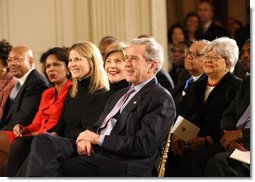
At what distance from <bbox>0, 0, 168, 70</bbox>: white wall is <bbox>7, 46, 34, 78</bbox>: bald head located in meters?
0.57

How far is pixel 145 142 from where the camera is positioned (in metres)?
3.40

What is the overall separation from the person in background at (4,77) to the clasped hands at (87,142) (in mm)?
1751

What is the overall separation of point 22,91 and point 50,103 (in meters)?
0.44

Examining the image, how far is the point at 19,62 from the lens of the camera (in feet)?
17.0

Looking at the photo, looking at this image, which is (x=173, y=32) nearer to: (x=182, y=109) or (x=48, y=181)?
(x=182, y=109)

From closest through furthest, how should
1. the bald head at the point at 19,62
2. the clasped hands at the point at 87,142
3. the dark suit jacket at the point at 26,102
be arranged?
the clasped hands at the point at 87,142 < the dark suit jacket at the point at 26,102 < the bald head at the point at 19,62

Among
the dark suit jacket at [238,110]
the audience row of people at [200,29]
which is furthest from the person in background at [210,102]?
the audience row of people at [200,29]

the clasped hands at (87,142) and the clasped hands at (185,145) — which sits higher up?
the clasped hands at (87,142)

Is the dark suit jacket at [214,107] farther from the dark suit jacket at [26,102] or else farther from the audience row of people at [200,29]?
the audience row of people at [200,29]

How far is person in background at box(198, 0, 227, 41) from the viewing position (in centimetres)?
622

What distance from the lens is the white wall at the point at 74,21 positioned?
577 cm

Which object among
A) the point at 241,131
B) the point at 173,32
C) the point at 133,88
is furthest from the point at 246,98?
the point at 173,32

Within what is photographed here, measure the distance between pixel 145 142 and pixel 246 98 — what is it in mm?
658

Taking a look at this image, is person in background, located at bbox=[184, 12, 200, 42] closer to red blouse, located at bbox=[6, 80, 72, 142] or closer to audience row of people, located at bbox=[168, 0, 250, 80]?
audience row of people, located at bbox=[168, 0, 250, 80]
